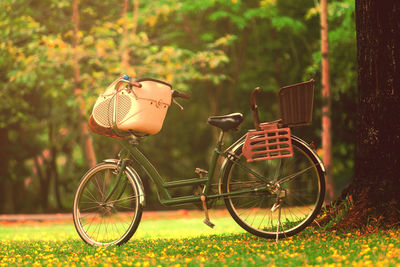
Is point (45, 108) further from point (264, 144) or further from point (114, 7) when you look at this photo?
point (264, 144)

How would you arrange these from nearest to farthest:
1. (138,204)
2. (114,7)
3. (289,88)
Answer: (289,88) → (138,204) → (114,7)

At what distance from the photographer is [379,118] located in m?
5.92

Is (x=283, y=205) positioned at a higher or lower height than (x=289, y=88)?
lower

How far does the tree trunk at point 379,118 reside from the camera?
5898 mm

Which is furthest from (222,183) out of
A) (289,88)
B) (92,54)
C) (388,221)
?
(92,54)

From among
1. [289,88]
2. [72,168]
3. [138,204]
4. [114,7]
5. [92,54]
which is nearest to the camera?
[289,88]

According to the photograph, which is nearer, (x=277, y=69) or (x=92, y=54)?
(x=92, y=54)

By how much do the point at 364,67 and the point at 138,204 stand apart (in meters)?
2.64

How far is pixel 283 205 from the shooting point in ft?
18.7

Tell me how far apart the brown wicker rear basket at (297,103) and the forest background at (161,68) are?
795 centimetres

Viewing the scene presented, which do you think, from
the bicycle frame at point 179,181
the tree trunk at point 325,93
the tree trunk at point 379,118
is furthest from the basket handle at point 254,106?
the tree trunk at point 325,93

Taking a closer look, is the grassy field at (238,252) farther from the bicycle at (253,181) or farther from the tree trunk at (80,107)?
the tree trunk at (80,107)

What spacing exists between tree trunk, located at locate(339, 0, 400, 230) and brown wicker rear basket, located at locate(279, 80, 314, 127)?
0.84 meters

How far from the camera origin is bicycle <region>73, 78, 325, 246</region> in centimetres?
561
